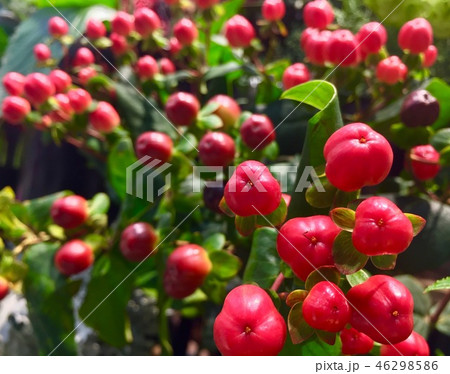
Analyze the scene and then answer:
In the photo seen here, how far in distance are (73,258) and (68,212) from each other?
0.11 feet

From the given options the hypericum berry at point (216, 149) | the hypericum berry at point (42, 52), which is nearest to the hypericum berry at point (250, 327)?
the hypericum berry at point (216, 149)

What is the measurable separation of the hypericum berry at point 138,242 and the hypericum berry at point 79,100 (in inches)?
4.7

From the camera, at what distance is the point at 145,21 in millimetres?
397

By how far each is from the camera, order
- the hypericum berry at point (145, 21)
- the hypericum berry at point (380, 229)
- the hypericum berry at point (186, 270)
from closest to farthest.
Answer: the hypericum berry at point (380, 229)
the hypericum berry at point (186, 270)
the hypericum berry at point (145, 21)

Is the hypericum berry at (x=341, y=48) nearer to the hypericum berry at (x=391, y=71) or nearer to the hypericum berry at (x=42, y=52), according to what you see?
the hypericum berry at (x=391, y=71)

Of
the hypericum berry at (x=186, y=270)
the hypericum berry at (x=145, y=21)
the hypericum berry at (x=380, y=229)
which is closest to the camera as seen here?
the hypericum berry at (x=380, y=229)

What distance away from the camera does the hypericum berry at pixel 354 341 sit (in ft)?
0.69

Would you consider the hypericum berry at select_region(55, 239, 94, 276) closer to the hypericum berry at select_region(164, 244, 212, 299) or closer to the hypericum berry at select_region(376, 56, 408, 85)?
the hypericum berry at select_region(164, 244, 212, 299)

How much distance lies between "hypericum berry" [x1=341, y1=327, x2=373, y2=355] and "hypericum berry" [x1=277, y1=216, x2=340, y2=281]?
0.04 m

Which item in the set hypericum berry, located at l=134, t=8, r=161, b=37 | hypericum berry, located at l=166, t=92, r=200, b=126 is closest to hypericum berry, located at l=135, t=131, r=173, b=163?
hypericum berry, located at l=166, t=92, r=200, b=126

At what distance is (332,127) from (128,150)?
7.3 inches

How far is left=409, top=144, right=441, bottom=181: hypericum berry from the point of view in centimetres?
31
